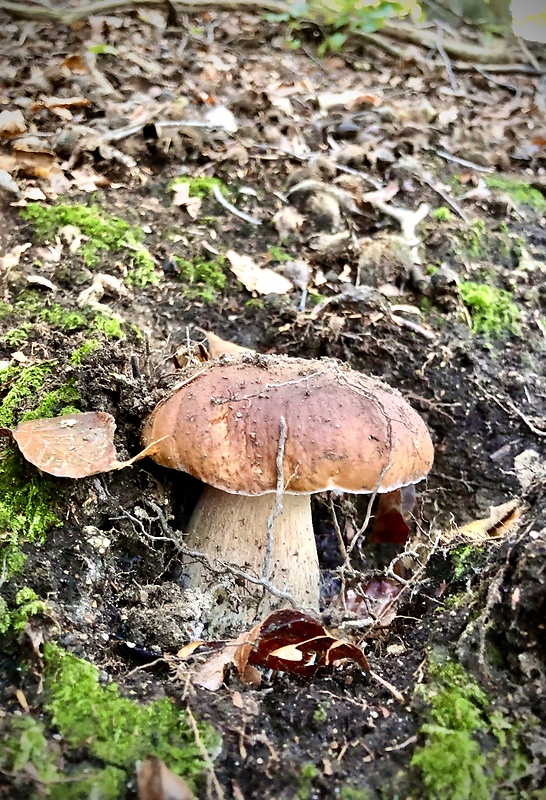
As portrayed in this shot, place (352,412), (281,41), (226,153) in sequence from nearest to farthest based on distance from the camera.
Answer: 1. (352,412)
2. (226,153)
3. (281,41)

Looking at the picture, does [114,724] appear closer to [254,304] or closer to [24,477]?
[24,477]

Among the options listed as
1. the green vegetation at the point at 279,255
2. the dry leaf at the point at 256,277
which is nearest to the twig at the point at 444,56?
the green vegetation at the point at 279,255

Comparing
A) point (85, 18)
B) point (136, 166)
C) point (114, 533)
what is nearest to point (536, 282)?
point (136, 166)

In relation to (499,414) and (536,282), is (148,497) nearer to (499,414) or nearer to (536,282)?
(499,414)

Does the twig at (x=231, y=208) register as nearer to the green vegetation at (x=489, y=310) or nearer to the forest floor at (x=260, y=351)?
the forest floor at (x=260, y=351)

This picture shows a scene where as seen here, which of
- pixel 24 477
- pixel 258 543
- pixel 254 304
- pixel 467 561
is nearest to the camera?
pixel 24 477

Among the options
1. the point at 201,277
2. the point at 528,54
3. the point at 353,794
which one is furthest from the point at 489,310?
the point at 528,54
